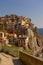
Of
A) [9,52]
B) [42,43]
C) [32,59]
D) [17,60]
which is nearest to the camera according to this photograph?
[32,59]

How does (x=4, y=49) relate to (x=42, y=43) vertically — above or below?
above

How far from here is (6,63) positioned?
37.9ft

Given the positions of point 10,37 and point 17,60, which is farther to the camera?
point 10,37

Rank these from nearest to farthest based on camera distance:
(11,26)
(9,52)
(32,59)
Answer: (32,59) → (9,52) → (11,26)

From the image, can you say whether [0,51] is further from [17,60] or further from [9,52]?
[17,60]

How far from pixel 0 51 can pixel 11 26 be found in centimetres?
4981

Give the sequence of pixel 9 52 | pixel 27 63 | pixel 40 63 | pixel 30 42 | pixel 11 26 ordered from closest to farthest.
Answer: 1. pixel 40 63
2. pixel 27 63
3. pixel 9 52
4. pixel 30 42
5. pixel 11 26

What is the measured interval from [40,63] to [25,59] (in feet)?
7.68

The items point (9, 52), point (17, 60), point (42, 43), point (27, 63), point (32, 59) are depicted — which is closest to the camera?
point (32, 59)

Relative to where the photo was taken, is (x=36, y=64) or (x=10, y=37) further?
(x=10, y=37)

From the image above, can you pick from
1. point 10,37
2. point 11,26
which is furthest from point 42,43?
point 10,37

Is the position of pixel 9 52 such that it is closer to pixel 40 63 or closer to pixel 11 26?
pixel 40 63

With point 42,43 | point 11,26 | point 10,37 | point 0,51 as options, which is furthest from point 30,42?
point 0,51

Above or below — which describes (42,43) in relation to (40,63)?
below
